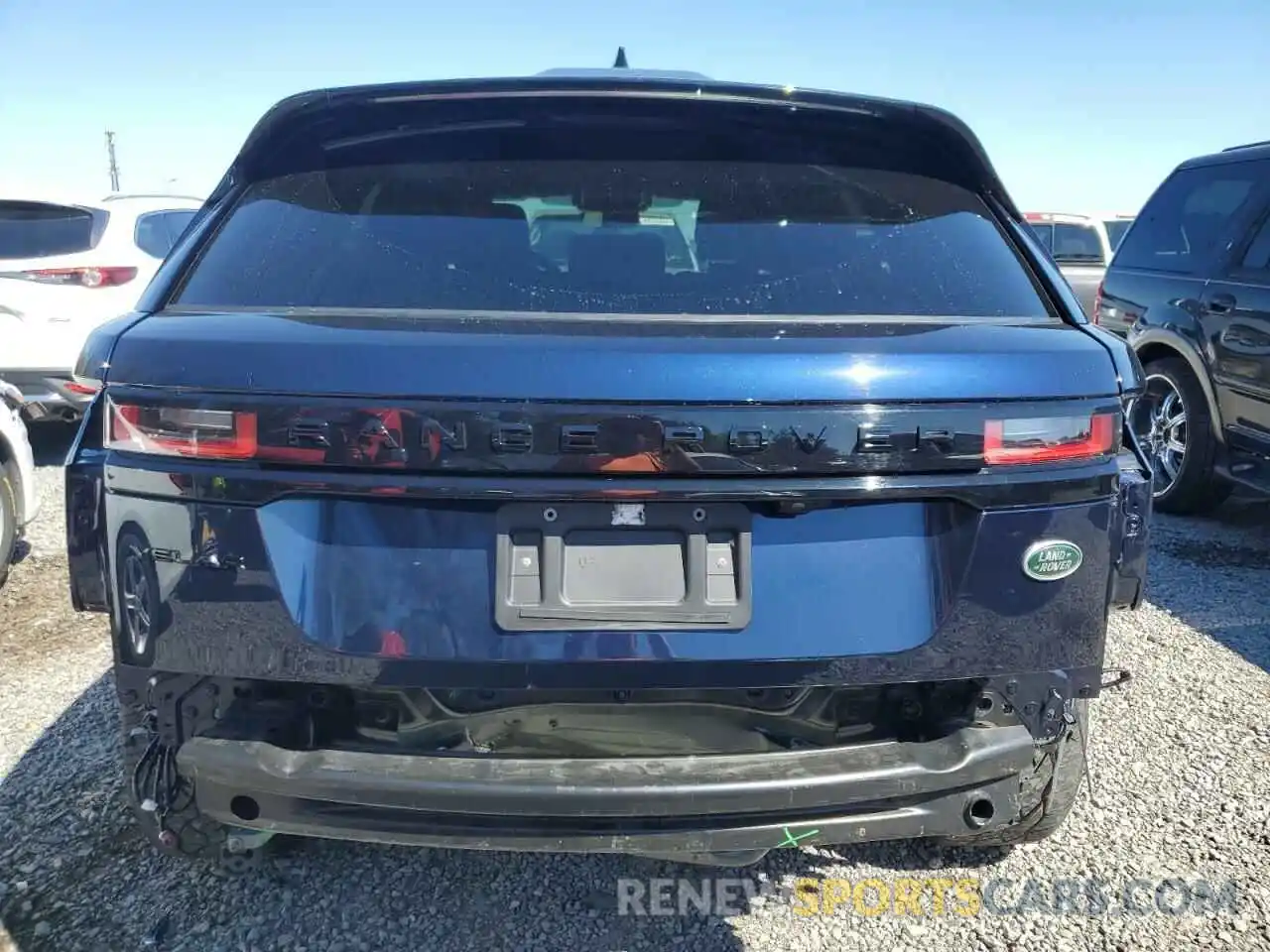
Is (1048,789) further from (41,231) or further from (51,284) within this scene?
(41,231)

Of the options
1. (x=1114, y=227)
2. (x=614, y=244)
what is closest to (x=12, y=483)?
(x=614, y=244)

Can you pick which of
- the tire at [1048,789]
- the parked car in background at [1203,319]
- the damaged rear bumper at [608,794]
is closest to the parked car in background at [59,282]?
the damaged rear bumper at [608,794]

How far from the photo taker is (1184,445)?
18.5 ft

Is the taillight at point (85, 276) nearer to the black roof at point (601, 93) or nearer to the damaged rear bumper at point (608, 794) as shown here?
Result: the black roof at point (601, 93)

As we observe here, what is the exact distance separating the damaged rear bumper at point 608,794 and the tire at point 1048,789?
0.32m

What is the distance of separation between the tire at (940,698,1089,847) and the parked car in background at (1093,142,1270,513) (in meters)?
3.38

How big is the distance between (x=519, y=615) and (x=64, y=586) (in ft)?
12.8

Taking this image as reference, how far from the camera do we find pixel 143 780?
204 cm

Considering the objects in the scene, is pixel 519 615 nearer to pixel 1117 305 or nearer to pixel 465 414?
pixel 465 414

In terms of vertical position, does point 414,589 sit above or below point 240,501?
below

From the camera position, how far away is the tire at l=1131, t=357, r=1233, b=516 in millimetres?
5496

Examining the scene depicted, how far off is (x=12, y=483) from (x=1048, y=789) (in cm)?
460

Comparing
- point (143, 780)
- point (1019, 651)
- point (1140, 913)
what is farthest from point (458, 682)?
point (1140, 913)

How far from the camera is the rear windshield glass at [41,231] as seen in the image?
6.57 metres
